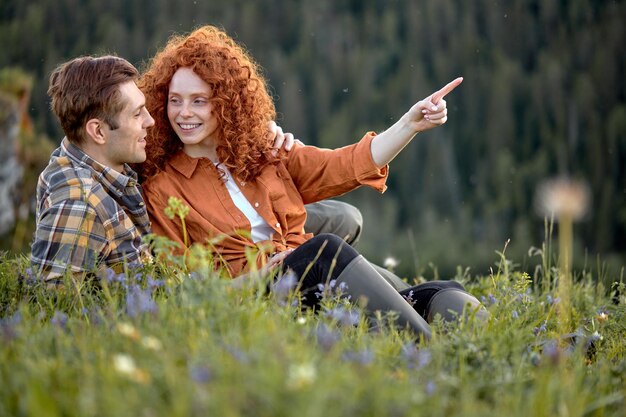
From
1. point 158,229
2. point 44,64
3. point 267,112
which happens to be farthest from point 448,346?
point 44,64

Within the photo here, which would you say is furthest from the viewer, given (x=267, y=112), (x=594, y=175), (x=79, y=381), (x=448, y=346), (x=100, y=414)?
(x=594, y=175)

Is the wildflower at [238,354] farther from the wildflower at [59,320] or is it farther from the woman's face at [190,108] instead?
the woman's face at [190,108]

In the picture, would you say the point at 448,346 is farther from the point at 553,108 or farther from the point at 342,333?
the point at 553,108

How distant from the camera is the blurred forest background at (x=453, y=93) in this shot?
2073 centimetres

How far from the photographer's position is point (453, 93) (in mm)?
23188

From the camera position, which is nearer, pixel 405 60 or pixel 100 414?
pixel 100 414

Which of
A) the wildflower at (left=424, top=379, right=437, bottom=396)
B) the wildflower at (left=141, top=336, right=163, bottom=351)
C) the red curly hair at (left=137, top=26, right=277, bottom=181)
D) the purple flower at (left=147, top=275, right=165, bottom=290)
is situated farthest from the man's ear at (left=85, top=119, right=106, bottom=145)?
the wildflower at (left=424, top=379, right=437, bottom=396)

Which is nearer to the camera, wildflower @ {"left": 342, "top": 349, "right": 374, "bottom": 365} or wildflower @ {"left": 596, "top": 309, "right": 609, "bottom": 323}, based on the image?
wildflower @ {"left": 342, "top": 349, "right": 374, "bottom": 365}

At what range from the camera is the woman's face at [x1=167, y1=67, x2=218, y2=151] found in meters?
3.40

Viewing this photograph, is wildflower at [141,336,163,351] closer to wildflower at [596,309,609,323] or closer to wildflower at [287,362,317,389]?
wildflower at [287,362,317,389]

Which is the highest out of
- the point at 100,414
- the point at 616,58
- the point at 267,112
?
the point at 267,112

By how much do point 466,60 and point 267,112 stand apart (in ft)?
65.2

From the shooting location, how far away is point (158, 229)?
3314 millimetres

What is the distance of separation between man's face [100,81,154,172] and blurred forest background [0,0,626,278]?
16737 millimetres
